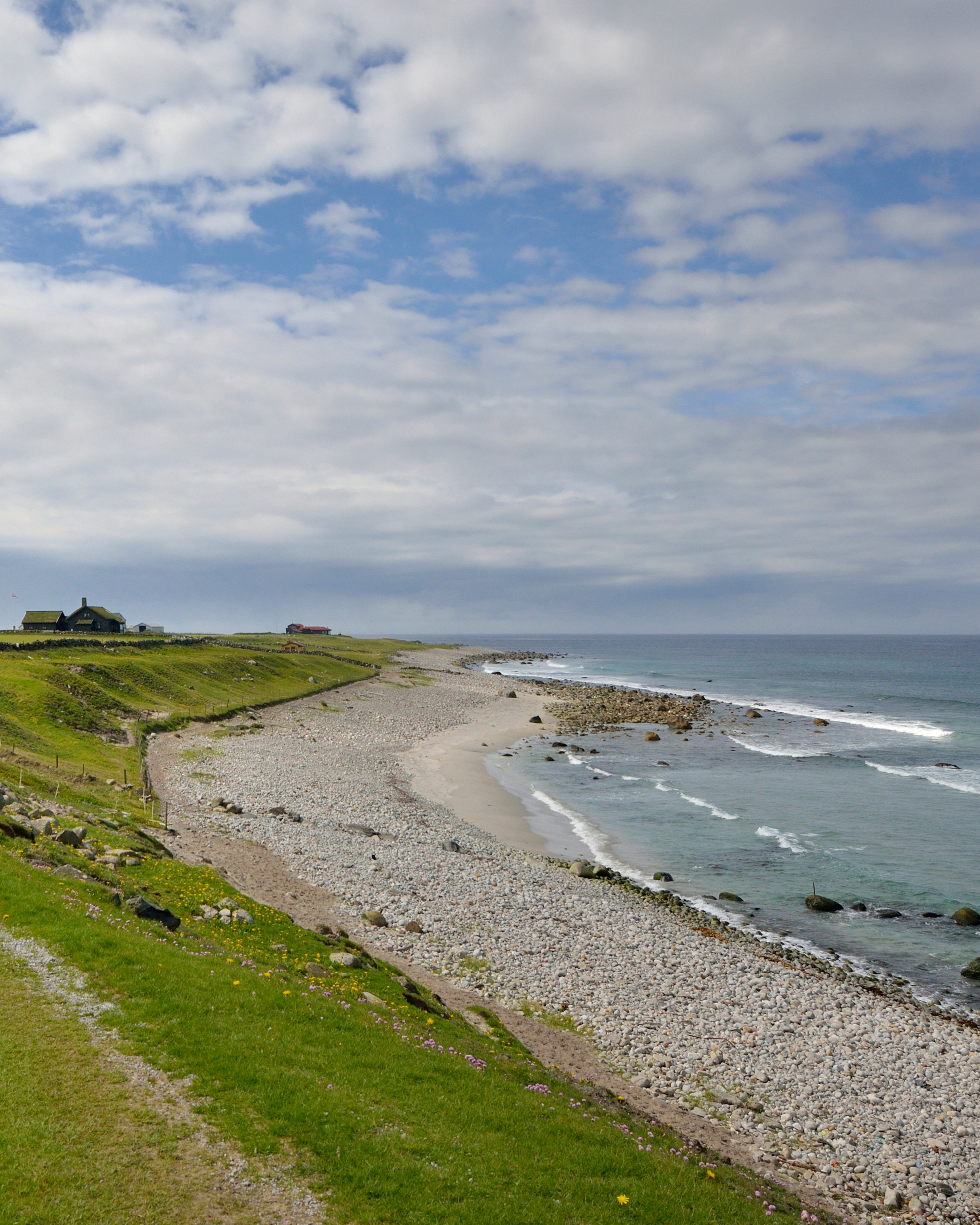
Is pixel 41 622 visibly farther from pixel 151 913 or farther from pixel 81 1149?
pixel 81 1149

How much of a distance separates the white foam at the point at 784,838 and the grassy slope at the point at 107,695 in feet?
125

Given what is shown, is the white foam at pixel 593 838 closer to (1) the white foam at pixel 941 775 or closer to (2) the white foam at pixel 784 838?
(2) the white foam at pixel 784 838

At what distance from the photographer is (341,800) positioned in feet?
165

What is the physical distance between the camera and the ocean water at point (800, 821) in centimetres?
3388

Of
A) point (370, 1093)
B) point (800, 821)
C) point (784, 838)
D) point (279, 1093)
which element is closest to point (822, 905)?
point (784, 838)

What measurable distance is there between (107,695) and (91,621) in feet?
277

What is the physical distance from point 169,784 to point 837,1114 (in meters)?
41.3

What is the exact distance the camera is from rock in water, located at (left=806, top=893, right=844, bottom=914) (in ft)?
117

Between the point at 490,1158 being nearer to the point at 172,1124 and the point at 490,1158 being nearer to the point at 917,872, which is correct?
the point at 172,1124

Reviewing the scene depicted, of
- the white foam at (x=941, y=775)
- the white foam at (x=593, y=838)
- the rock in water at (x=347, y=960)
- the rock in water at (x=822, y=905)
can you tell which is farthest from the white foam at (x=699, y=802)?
the rock in water at (x=347, y=960)

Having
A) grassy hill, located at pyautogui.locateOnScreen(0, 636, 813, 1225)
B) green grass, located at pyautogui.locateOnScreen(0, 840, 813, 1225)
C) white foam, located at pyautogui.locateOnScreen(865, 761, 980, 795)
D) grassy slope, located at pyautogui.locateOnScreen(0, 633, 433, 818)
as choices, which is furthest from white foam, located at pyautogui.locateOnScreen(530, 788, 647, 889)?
white foam, located at pyautogui.locateOnScreen(865, 761, 980, 795)

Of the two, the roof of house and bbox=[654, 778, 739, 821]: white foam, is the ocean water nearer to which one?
bbox=[654, 778, 739, 821]: white foam

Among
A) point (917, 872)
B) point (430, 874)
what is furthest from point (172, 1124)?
point (917, 872)

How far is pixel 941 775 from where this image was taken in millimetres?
69375
